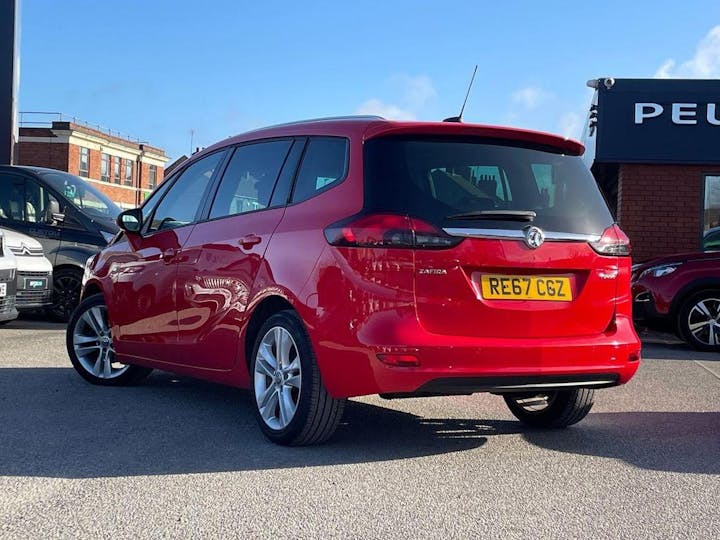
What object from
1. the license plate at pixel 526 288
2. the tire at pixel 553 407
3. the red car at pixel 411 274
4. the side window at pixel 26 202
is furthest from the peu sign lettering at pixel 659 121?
the license plate at pixel 526 288

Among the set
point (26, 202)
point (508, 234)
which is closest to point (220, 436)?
point (508, 234)

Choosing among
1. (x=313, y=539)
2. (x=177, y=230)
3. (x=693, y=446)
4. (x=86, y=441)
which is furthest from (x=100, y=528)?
(x=693, y=446)

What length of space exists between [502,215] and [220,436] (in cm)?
202

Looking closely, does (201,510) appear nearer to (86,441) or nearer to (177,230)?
(86,441)

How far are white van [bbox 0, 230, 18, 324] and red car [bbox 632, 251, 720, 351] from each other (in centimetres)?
725

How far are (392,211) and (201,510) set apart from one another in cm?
166

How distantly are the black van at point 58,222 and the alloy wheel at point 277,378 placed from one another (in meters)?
6.75

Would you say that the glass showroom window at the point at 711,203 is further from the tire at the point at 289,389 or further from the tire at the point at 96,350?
the tire at the point at 289,389

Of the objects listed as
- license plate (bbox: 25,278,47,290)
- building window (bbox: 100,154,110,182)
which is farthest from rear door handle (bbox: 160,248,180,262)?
building window (bbox: 100,154,110,182)

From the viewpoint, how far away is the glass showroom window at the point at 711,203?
48.8 feet

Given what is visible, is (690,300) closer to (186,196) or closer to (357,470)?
(186,196)

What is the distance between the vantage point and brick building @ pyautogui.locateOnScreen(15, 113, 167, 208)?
62781 mm

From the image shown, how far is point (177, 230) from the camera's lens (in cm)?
589

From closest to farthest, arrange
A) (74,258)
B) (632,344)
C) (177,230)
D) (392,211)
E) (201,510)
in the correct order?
(201,510) < (392,211) < (632,344) < (177,230) < (74,258)
